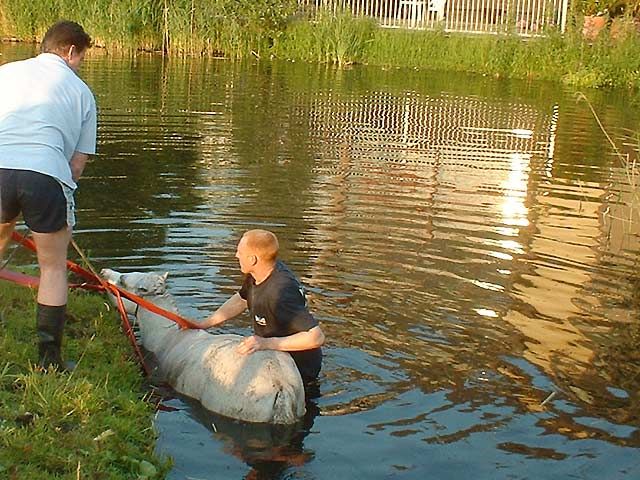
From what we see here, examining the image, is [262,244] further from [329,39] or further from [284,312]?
[329,39]

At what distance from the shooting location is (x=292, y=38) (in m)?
33.2

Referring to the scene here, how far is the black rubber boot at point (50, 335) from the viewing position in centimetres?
661

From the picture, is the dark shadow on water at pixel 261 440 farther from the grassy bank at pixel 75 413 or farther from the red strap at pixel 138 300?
the red strap at pixel 138 300

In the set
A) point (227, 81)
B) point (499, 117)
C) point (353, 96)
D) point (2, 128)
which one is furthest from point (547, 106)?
point (2, 128)

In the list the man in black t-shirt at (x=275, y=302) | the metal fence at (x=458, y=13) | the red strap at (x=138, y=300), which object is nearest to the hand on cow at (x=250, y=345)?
the man in black t-shirt at (x=275, y=302)

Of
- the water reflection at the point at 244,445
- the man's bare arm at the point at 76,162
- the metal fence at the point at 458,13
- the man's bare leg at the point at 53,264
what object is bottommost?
the water reflection at the point at 244,445

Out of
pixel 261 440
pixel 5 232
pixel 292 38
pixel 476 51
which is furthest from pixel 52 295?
pixel 292 38

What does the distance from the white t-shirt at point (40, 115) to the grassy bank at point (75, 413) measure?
126 centimetres

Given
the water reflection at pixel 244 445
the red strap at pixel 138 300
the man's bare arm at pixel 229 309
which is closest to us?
the water reflection at pixel 244 445

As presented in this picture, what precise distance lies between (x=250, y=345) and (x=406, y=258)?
14.7 feet

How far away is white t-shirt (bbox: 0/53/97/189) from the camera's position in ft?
20.7

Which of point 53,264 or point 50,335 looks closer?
point 53,264

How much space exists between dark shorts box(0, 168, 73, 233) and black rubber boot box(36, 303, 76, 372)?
552 mm

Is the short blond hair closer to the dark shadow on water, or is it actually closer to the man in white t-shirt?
the dark shadow on water
